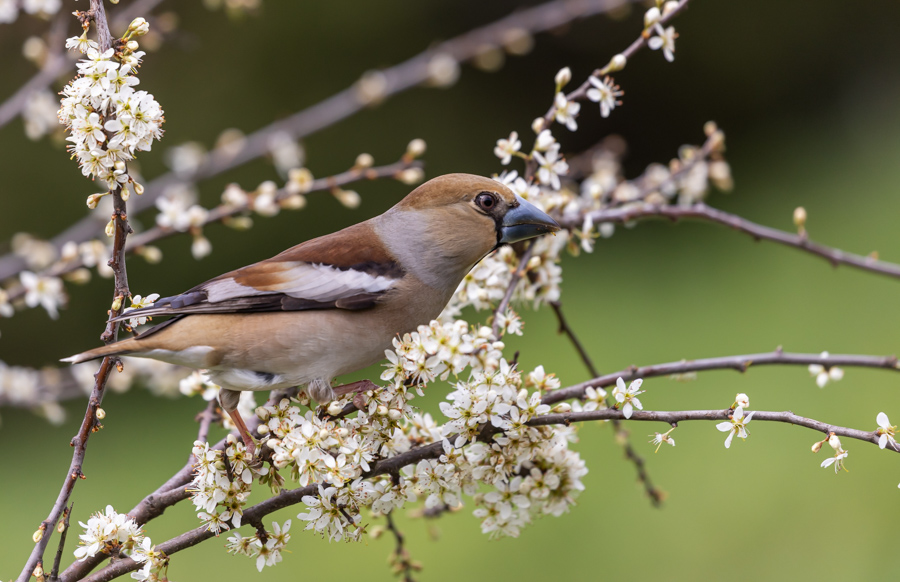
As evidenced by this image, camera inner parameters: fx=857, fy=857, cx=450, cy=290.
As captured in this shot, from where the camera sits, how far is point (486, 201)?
143 centimetres

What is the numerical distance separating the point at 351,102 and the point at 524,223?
110cm

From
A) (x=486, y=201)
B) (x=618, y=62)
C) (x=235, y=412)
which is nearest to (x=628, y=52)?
(x=618, y=62)

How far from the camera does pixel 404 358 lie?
45.8 inches

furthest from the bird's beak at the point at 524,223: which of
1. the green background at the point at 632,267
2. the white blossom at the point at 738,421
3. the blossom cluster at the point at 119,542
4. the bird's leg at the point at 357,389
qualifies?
the green background at the point at 632,267

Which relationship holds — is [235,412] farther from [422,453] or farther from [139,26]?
[139,26]

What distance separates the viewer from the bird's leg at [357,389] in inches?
47.8

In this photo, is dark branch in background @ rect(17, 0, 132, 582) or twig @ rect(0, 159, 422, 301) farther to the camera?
twig @ rect(0, 159, 422, 301)

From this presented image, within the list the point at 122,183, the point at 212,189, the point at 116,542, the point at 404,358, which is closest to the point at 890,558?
the point at 404,358

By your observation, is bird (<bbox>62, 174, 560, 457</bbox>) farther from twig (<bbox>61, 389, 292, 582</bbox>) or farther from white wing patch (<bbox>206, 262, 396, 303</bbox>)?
twig (<bbox>61, 389, 292, 582</bbox>)

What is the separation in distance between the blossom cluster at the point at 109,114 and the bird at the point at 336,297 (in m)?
0.23

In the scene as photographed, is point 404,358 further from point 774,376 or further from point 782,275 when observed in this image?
point 782,275

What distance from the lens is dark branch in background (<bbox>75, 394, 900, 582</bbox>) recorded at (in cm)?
103

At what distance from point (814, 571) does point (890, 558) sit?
0.21 metres

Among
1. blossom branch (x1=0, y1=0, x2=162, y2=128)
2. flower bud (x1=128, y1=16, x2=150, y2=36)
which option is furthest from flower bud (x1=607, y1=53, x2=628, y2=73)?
blossom branch (x1=0, y1=0, x2=162, y2=128)
